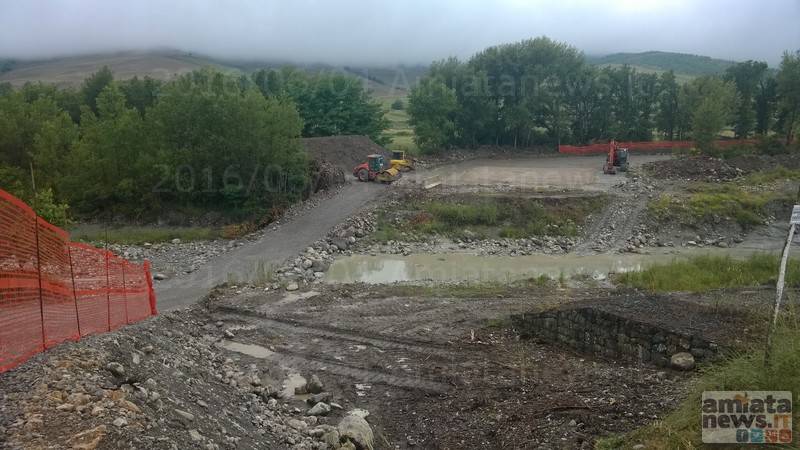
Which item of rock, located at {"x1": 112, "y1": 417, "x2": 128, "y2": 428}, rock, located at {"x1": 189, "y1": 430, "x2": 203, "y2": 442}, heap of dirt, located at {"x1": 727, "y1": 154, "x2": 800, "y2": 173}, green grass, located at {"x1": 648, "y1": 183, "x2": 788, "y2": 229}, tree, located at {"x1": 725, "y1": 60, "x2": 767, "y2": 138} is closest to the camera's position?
rock, located at {"x1": 112, "y1": 417, "x2": 128, "y2": 428}

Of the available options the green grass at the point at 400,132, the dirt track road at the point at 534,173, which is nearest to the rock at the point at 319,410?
the dirt track road at the point at 534,173

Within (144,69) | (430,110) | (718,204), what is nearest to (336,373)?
(718,204)

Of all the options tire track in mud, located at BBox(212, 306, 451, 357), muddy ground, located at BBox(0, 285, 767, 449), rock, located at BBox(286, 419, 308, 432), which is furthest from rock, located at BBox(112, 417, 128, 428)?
tire track in mud, located at BBox(212, 306, 451, 357)

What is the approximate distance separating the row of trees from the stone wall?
102ft

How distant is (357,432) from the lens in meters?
9.23

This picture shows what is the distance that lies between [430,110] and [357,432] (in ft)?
120

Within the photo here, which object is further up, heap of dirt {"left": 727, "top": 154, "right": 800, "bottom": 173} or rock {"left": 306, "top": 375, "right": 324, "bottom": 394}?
heap of dirt {"left": 727, "top": 154, "right": 800, "bottom": 173}

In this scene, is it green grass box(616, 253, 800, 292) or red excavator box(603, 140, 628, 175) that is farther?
red excavator box(603, 140, 628, 175)

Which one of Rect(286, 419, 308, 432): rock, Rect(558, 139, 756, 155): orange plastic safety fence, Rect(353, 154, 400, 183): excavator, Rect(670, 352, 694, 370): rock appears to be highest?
Rect(558, 139, 756, 155): orange plastic safety fence

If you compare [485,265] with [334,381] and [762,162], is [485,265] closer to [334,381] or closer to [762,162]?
[334,381]

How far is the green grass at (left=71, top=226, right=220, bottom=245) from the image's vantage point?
26.0 meters

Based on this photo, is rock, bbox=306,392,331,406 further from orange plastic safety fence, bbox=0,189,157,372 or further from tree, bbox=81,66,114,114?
tree, bbox=81,66,114,114

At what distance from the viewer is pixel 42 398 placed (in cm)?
696

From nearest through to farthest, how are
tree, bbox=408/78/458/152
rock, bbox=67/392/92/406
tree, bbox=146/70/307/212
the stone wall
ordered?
1. rock, bbox=67/392/92/406
2. the stone wall
3. tree, bbox=146/70/307/212
4. tree, bbox=408/78/458/152
